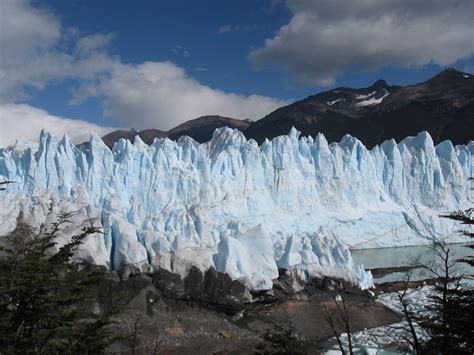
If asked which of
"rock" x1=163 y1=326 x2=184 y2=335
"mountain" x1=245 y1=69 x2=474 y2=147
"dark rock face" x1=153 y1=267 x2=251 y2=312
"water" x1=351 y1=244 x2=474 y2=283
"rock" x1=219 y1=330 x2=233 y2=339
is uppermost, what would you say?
"mountain" x1=245 y1=69 x2=474 y2=147

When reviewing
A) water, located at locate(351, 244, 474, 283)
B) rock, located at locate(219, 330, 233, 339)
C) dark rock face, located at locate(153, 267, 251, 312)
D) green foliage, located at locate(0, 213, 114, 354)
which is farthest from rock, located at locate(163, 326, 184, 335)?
water, located at locate(351, 244, 474, 283)

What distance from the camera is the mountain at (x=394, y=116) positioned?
68031 millimetres

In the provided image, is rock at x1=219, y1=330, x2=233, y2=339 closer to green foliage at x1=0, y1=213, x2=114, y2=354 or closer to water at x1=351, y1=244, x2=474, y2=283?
green foliage at x1=0, y1=213, x2=114, y2=354

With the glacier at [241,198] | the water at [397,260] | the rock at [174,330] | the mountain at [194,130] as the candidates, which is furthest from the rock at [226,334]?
the mountain at [194,130]

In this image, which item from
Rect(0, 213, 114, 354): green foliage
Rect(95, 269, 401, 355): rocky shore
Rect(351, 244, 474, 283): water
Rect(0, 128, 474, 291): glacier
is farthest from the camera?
Rect(351, 244, 474, 283): water

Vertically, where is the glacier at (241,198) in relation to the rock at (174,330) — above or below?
above

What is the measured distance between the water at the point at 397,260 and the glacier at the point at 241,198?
1307mm

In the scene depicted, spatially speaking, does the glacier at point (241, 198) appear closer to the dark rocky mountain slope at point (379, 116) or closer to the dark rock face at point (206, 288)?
the dark rock face at point (206, 288)

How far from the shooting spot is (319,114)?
280 ft

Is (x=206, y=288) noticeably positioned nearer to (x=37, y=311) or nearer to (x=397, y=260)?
(x=37, y=311)

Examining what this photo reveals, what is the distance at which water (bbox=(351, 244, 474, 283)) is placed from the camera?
27.9m

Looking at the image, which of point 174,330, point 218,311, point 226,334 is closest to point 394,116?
point 218,311

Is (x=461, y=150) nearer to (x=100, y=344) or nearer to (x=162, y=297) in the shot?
(x=162, y=297)

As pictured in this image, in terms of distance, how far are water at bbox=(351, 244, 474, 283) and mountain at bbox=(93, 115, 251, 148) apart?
192 feet
